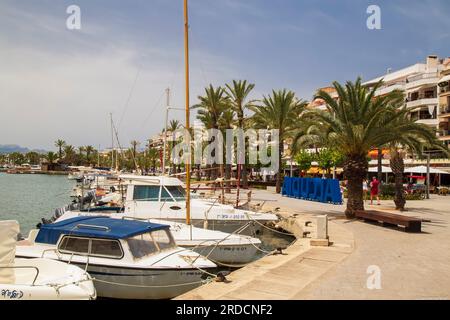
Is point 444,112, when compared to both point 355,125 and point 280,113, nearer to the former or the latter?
point 280,113

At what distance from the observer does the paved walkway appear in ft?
28.5

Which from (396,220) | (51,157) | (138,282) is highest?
(51,157)

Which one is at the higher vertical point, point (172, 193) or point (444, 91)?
point (444, 91)

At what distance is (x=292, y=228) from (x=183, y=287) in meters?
10.7

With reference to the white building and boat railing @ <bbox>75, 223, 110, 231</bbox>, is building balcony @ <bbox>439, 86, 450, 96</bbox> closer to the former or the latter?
the white building

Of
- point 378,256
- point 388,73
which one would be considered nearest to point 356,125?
point 378,256

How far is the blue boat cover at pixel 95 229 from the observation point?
36.6 ft

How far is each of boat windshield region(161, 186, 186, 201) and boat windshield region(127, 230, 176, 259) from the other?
7543mm

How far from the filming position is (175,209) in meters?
19.5

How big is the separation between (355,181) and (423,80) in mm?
45900

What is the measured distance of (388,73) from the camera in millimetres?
78250

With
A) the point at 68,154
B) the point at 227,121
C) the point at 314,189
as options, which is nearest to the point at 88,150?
the point at 68,154

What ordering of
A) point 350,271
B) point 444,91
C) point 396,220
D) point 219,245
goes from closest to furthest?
point 350,271 < point 219,245 < point 396,220 < point 444,91

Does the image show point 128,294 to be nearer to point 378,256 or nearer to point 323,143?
point 378,256
